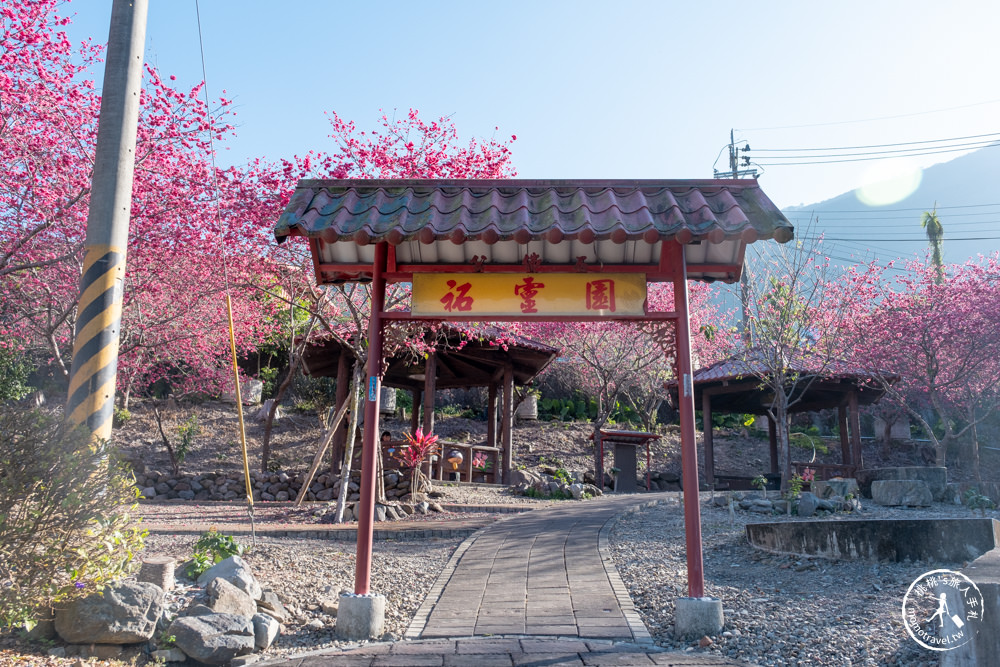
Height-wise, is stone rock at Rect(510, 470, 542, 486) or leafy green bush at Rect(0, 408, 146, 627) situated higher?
leafy green bush at Rect(0, 408, 146, 627)

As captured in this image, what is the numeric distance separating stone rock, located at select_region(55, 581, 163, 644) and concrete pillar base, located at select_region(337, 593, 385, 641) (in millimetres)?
1204

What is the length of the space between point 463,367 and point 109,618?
539 inches

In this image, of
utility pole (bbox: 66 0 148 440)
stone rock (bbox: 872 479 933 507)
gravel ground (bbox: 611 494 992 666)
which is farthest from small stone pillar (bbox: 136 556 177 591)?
stone rock (bbox: 872 479 933 507)

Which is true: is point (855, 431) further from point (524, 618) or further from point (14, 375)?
point (14, 375)

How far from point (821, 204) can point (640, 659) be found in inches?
8365

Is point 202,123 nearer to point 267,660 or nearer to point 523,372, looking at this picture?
point 267,660

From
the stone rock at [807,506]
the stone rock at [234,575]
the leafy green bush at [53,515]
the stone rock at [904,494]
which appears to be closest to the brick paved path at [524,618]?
the stone rock at [234,575]

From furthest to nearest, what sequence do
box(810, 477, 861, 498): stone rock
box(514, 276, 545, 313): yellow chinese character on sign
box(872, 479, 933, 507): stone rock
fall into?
box(810, 477, 861, 498): stone rock → box(872, 479, 933, 507): stone rock → box(514, 276, 545, 313): yellow chinese character on sign

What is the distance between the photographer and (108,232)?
5152mm

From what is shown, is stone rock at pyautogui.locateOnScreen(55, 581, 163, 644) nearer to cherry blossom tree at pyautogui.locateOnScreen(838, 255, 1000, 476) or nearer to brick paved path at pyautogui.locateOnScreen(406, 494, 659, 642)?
brick paved path at pyautogui.locateOnScreen(406, 494, 659, 642)

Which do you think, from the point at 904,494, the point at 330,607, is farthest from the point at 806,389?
the point at 330,607

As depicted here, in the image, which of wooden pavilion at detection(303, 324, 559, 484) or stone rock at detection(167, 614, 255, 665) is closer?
stone rock at detection(167, 614, 255, 665)

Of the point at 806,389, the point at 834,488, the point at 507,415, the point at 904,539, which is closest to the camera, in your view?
the point at 904,539

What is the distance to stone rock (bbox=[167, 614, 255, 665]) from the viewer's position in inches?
171
